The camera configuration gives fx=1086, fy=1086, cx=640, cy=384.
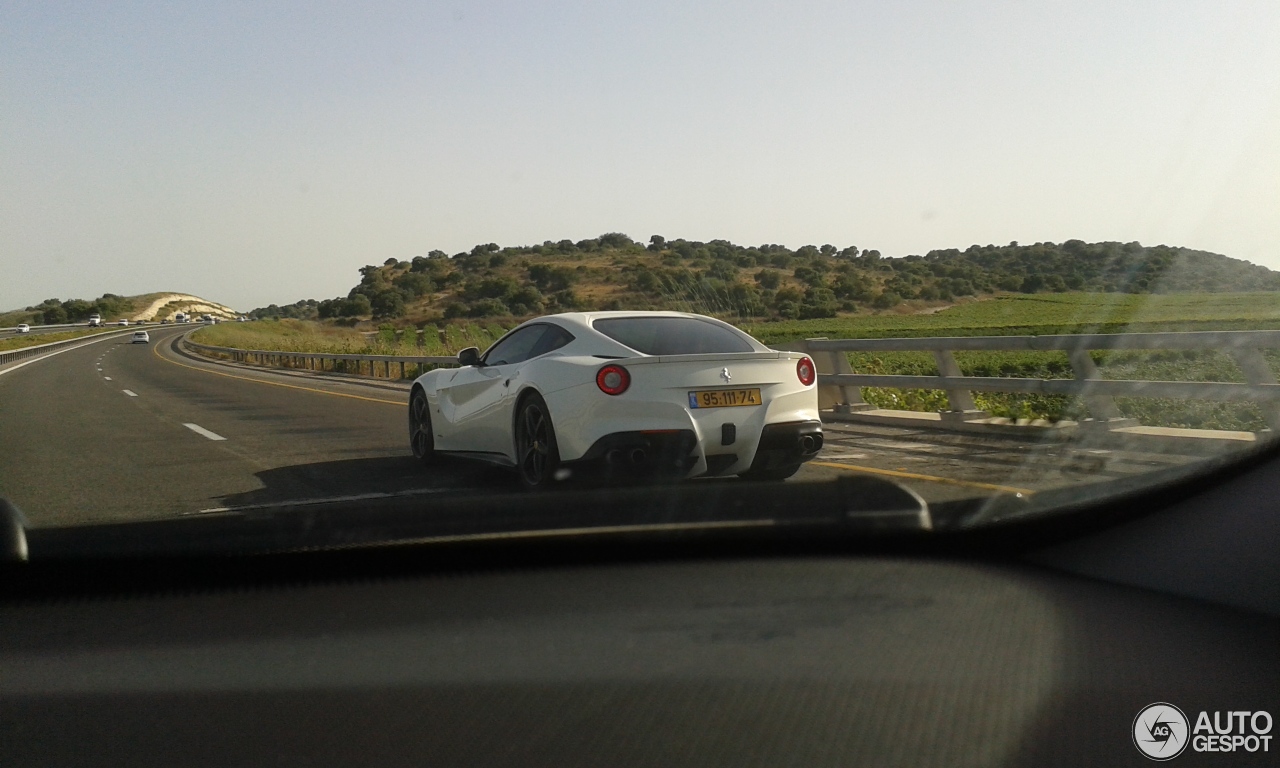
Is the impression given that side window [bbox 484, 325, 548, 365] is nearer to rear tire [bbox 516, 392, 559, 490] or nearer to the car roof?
the car roof

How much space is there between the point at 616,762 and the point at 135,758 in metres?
1.20

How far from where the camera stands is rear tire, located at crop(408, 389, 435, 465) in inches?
403

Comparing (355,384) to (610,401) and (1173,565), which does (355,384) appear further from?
(1173,565)

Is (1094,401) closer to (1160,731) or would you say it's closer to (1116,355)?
(1116,355)

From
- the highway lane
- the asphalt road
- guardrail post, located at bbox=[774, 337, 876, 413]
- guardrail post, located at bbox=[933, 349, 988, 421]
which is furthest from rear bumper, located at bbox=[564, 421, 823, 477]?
guardrail post, located at bbox=[774, 337, 876, 413]

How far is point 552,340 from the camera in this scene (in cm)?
823

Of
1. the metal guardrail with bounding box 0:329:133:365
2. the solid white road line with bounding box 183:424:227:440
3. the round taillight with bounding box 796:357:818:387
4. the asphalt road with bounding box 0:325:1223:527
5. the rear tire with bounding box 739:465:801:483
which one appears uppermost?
the round taillight with bounding box 796:357:818:387

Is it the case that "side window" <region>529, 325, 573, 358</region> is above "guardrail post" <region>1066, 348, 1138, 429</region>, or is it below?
above

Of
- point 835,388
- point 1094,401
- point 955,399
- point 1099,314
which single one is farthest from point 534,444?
point 835,388

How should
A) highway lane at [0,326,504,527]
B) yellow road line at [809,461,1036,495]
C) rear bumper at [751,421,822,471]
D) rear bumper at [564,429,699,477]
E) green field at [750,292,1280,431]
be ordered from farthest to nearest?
green field at [750,292,1280,431], highway lane at [0,326,504,527], yellow road line at [809,461,1036,495], rear bumper at [751,421,822,471], rear bumper at [564,429,699,477]

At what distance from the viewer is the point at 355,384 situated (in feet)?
88.4

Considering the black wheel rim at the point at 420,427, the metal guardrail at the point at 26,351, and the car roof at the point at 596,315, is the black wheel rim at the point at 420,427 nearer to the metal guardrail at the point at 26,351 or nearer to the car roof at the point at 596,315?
the car roof at the point at 596,315

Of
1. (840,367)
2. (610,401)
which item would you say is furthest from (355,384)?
(610,401)

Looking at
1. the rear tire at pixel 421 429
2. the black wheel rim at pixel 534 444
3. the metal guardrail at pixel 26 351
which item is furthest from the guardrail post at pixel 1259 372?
the metal guardrail at pixel 26 351
